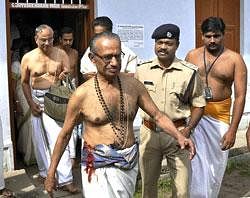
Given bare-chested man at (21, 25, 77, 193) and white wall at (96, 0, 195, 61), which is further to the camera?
white wall at (96, 0, 195, 61)

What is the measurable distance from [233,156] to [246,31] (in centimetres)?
243

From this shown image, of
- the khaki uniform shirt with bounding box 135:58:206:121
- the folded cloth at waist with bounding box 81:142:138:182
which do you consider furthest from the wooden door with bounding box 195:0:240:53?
the folded cloth at waist with bounding box 81:142:138:182

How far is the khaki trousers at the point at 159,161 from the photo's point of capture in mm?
4359

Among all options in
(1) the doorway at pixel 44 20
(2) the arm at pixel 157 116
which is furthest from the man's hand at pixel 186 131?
(1) the doorway at pixel 44 20

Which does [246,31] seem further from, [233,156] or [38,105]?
[38,105]

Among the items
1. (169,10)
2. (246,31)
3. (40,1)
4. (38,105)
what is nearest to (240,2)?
(246,31)

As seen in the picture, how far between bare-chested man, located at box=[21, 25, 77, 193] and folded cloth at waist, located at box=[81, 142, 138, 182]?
6.99ft

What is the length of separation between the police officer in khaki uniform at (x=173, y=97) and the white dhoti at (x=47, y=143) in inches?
57.8

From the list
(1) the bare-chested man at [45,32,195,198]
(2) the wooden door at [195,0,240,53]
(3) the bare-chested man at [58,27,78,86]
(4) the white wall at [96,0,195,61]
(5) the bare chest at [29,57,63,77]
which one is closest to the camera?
(1) the bare-chested man at [45,32,195,198]

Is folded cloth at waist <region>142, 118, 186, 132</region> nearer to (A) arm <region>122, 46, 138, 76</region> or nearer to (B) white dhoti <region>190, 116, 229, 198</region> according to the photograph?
(B) white dhoti <region>190, 116, 229, 198</region>

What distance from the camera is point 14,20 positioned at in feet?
25.6

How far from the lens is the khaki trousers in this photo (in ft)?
14.3

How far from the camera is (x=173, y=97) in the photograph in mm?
4359

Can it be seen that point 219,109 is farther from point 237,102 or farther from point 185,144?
point 185,144
